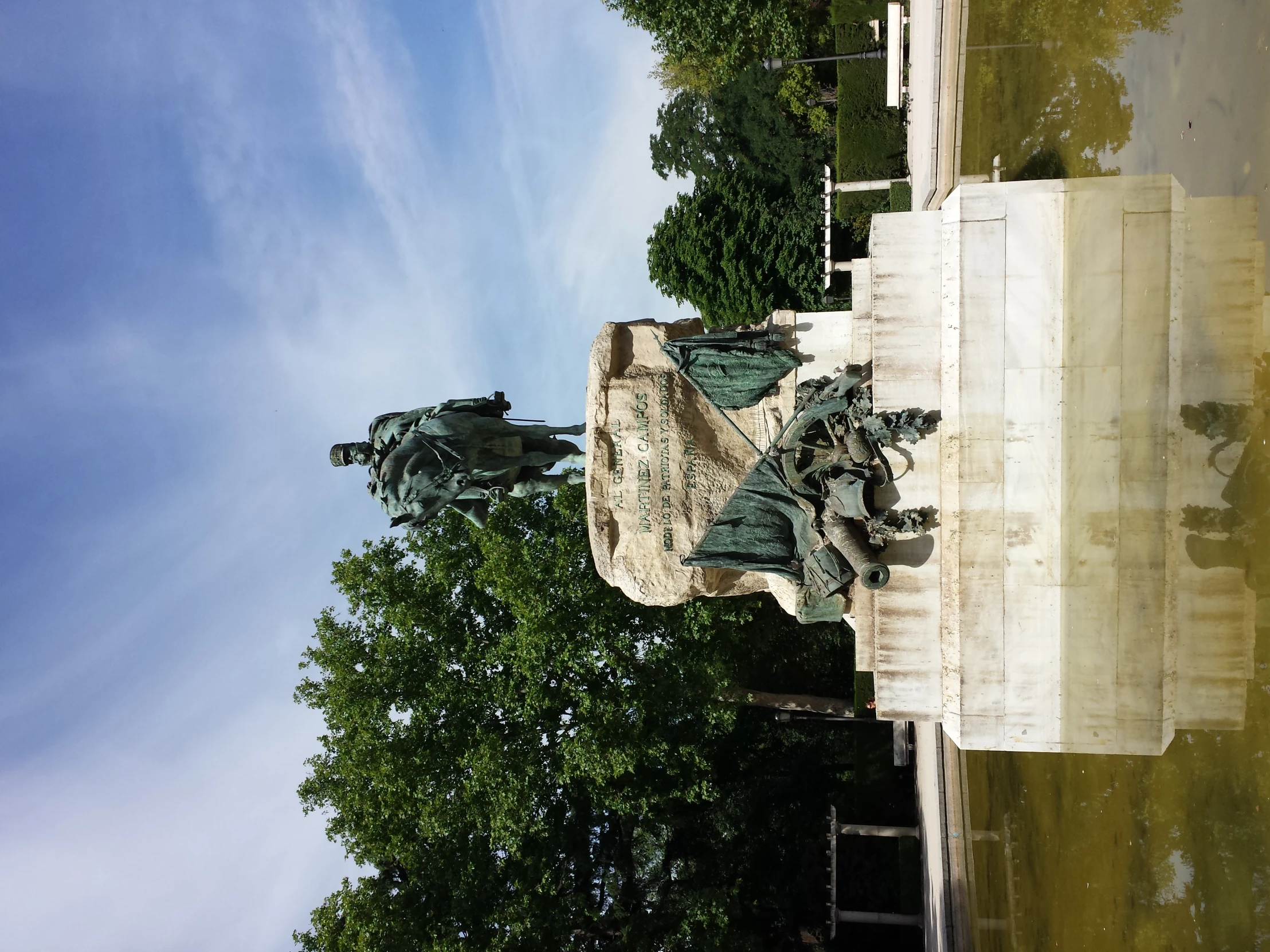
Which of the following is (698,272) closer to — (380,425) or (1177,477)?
(380,425)

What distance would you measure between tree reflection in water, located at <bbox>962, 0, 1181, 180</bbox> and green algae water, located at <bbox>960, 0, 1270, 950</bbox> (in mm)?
20

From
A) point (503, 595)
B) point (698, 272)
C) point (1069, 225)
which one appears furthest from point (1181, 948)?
point (698, 272)

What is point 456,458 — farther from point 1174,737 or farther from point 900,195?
point 900,195

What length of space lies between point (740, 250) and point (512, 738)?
1548cm

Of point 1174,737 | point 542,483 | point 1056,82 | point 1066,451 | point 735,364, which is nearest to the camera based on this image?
point 1174,737

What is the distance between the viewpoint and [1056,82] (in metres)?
7.96

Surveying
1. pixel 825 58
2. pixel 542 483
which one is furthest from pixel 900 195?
pixel 542 483

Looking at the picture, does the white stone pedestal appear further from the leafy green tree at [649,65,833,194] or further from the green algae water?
the leafy green tree at [649,65,833,194]

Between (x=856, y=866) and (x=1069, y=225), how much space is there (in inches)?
762

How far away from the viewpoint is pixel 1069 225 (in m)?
7.00

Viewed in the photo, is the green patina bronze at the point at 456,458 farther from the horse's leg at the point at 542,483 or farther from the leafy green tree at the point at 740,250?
the leafy green tree at the point at 740,250

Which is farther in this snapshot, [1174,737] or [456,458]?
[456,458]

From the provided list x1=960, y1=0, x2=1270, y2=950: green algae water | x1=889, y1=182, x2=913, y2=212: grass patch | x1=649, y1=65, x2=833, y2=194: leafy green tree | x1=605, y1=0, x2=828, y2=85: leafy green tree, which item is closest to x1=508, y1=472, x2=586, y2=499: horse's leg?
x1=960, y1=0, x2=1270, y2=950: green algae water

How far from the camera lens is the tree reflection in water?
6867 mm
